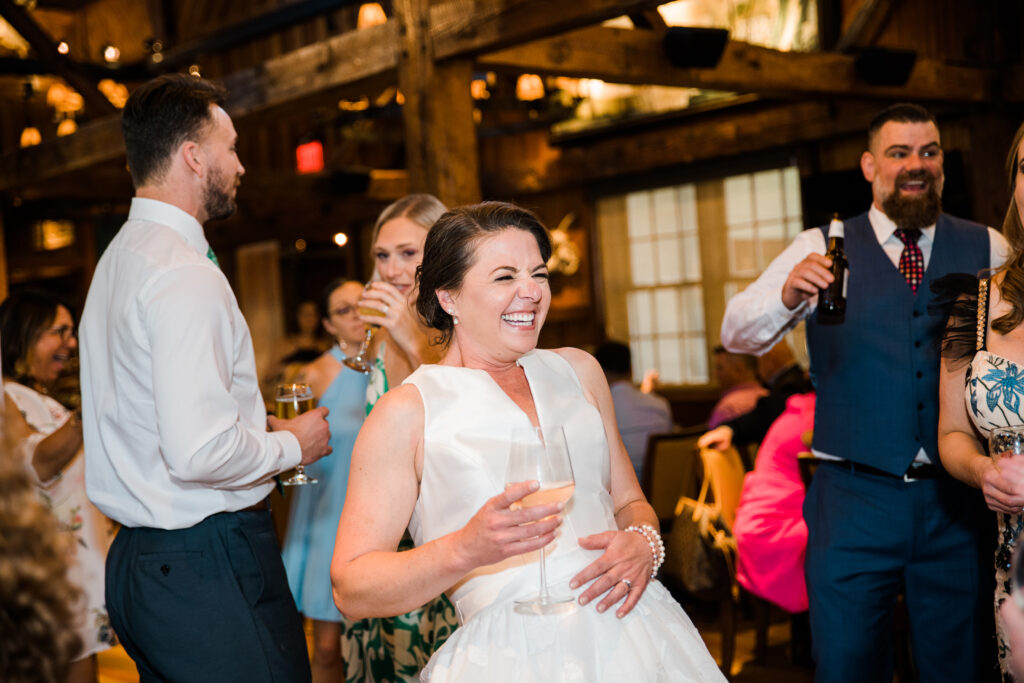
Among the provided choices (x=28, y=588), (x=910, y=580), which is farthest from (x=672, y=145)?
(x=28, y=588)

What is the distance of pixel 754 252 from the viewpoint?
26.2ft

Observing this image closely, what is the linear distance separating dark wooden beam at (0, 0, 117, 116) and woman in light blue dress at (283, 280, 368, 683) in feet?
12.4

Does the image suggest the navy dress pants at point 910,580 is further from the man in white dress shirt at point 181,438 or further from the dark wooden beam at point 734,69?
the dark wooden beam at point 734,69

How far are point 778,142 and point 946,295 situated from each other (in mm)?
5077

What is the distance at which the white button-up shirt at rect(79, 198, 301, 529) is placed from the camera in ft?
6.38

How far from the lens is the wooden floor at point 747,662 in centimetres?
422

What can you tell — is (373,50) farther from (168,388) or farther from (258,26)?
(258,26)

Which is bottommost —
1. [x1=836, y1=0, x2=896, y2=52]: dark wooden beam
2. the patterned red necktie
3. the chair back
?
the chair back

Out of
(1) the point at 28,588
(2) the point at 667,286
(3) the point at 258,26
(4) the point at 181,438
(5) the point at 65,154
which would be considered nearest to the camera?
(1) the point at 28,588

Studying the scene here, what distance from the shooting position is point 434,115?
3895 mm

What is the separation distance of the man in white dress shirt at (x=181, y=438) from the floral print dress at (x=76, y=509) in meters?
1.30

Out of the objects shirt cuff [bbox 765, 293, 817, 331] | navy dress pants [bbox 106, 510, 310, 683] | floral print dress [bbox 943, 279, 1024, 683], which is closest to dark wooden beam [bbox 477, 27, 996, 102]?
shirt cuff [bbox 765, 293, 817, 331]

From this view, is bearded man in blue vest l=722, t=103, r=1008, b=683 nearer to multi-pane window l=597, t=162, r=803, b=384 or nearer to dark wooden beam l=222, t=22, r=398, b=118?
dark wooden beam l=222, t=22, r=398, b=118

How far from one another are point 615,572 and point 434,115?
103 inches
